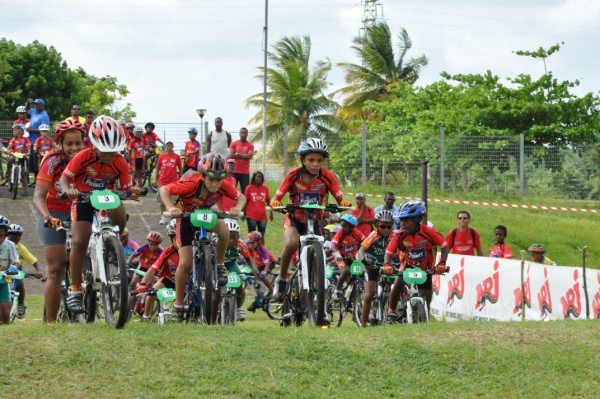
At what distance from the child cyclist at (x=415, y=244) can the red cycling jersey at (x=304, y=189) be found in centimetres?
111

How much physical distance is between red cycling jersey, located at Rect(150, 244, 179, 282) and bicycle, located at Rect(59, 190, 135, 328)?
3.44m

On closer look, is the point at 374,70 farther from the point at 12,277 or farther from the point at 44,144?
the point at 12,277

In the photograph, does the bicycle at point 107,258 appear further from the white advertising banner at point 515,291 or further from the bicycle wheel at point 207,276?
the white advertising banner at point 515,291

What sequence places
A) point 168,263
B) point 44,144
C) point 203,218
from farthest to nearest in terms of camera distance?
point 44,144
point 168,263
point 203,218

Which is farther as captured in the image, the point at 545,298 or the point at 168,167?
the point at 168,167

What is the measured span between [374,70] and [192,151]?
29.5m

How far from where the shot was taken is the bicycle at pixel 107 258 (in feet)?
34.1

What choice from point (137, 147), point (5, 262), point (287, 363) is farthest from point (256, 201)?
point (287, 363)

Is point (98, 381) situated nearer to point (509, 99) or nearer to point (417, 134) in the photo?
point (417, 134)

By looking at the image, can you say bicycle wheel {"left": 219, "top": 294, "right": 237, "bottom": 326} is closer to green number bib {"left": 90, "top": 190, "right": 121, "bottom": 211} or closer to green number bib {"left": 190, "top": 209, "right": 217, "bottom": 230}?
green number bib {"left": 190, "top": 209, "right": 217, "bottom": 230}

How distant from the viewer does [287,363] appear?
33.2 ft

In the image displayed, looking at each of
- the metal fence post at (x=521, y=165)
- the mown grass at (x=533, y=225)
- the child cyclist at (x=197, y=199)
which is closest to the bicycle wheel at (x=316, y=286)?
the child cyclist at (x=197, y=199)

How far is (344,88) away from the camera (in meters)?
A: 56.4

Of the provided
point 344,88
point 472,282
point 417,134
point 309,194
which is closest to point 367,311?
point 309,194
